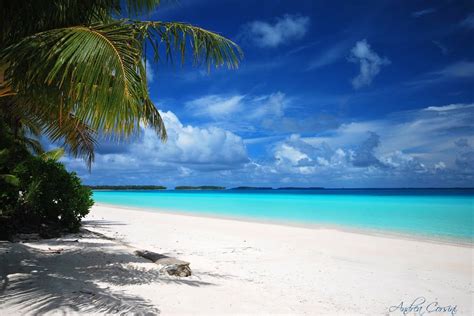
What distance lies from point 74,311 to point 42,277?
154cm

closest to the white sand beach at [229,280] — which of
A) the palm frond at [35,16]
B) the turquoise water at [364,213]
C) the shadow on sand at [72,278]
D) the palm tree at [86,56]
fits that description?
the shadow on sand at [72,278]

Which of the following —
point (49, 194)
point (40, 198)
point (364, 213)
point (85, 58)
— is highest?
point (85, 58)

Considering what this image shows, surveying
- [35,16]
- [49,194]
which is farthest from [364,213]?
[35,16]

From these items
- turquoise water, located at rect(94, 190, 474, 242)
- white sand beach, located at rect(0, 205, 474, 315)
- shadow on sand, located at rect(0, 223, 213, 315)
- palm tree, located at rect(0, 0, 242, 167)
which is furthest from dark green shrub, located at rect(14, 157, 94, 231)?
turquoise water, located at rect(94, 190, 474, 242)

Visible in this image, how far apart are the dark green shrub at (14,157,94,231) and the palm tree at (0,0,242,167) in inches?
164

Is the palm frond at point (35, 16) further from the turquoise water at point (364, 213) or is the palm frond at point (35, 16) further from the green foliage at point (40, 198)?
the turquoise water at point (364, 213)

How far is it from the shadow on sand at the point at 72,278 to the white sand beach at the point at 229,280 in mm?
11

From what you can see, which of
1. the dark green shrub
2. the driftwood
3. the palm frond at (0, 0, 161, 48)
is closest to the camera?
the palm frond at (0, 0, 161, 48)

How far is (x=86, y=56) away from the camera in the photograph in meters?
3.47

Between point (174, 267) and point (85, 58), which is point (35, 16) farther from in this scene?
point (174, 267)

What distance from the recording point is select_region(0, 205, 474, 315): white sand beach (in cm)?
404

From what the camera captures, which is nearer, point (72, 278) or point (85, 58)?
point (85, 58)

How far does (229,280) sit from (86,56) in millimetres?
3472

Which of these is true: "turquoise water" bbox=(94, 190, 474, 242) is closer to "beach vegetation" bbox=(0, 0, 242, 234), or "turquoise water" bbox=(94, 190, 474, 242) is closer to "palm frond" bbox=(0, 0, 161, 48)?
"beach vegetation" bbox=(0, 0, 242, 234)
